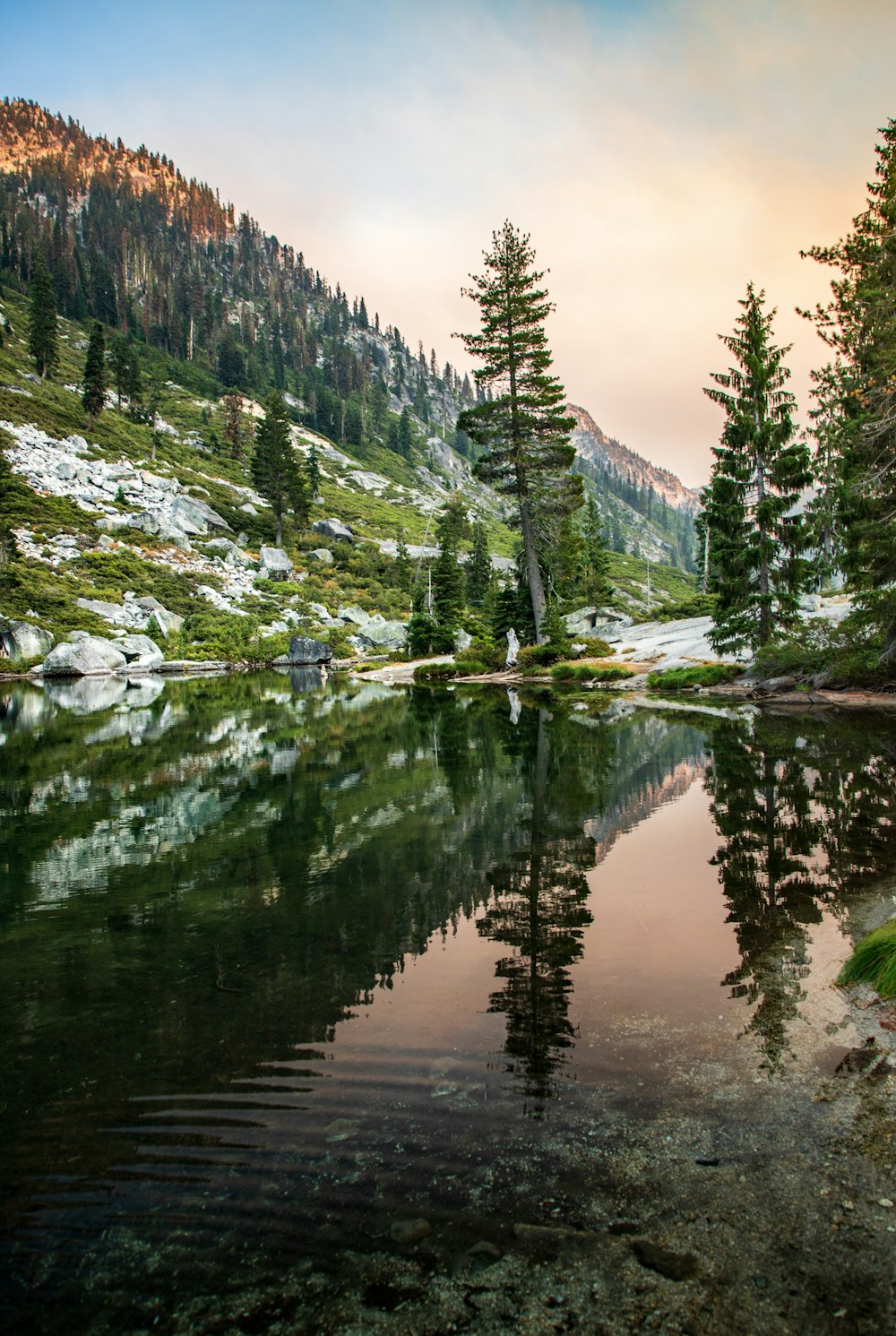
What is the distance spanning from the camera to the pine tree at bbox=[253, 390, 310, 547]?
285 ft

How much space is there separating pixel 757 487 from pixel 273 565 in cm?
6075

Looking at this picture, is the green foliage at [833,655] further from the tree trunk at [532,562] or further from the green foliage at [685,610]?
the green foliage at [685,610]

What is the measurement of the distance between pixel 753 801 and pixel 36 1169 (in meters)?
10.8

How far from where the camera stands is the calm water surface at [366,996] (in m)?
3.26

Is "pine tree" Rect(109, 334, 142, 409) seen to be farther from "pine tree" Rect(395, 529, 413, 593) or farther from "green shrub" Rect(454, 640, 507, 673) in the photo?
"green shrub" Rect(454, 640, 507, 673)

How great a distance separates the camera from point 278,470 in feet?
287

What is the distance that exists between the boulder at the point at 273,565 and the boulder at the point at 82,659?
1085 inches

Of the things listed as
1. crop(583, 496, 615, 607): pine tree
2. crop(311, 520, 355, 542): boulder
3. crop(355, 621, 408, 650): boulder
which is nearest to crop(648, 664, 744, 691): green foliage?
crop(583, 496, 615, 607): pine tree

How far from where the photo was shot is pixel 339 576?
85.1 meters

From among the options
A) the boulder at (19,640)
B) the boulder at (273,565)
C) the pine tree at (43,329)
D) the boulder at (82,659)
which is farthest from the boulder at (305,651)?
the pine tree at (43,329)

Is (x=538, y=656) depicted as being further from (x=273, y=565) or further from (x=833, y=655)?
(x=273, y=565)

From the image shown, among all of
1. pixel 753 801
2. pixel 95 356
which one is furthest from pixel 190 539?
pixel 753 801

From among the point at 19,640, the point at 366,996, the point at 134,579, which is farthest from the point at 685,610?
the point at 366,996

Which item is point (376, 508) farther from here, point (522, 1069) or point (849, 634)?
point (522, 1069)
